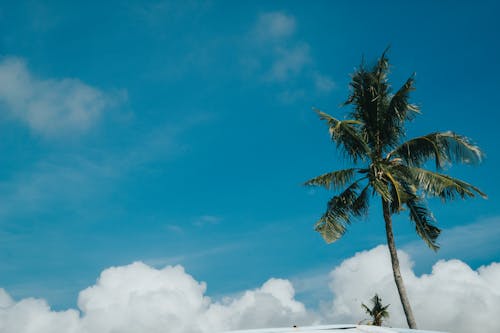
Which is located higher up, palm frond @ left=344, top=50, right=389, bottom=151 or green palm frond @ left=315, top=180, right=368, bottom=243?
A: palm frond @ left=344, top=50, right=389, bottom=151

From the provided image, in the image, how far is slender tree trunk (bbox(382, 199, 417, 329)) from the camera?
Answer: 1410cm

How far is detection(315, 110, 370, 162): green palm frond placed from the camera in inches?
617

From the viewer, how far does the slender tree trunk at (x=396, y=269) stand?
46.3ft

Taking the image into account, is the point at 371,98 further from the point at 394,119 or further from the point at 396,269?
the point at 396,269

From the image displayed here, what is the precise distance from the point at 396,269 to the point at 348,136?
4.71 m

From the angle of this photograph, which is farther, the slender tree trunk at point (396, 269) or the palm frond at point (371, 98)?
the palm frond at point (371, 98)

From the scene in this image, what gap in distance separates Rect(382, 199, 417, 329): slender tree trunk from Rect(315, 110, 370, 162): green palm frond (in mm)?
1913

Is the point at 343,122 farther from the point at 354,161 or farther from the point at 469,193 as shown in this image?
the point at 469,193

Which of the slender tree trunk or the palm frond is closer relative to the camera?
the slender tree trunk

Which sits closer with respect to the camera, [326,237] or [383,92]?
[326,237]

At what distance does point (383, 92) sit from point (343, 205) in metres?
4.45

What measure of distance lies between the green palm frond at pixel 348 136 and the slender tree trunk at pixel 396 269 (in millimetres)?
1913

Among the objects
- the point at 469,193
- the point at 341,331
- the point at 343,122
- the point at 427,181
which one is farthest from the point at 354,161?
the point at 341,331

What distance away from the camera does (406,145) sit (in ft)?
51.4
